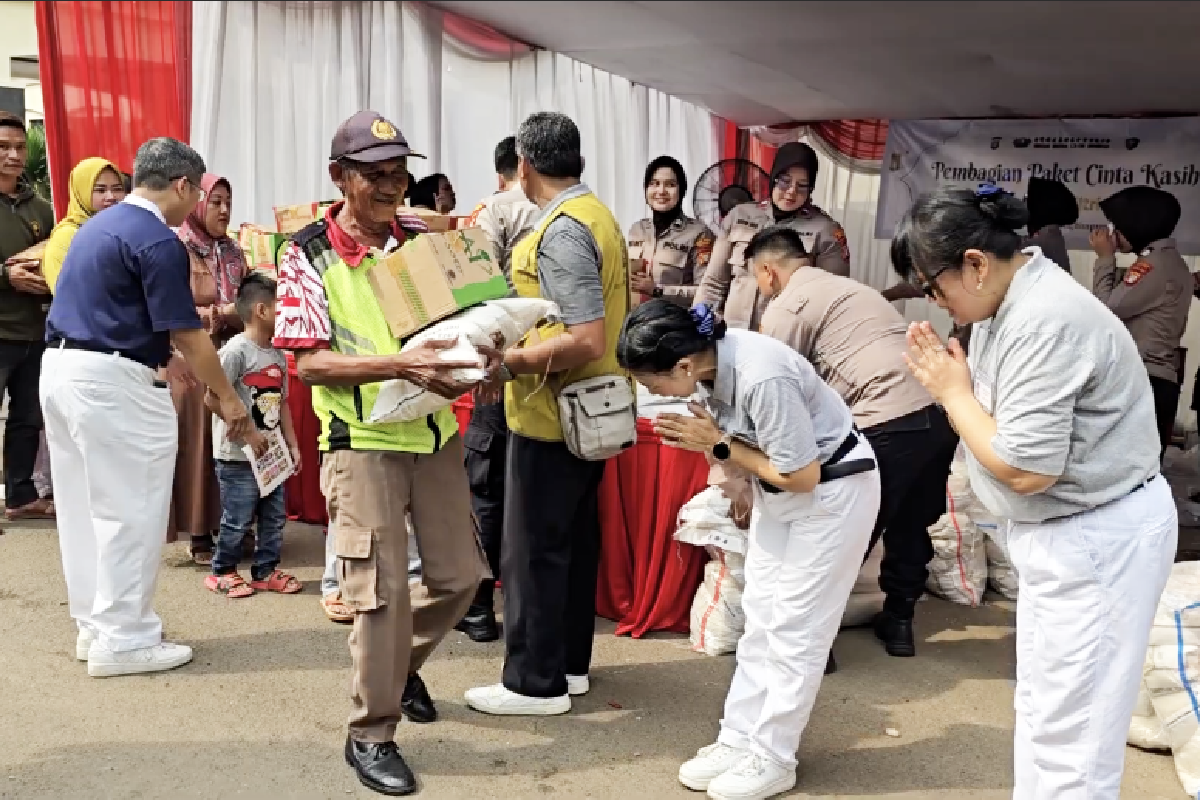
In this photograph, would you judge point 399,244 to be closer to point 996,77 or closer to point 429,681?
point 429,681

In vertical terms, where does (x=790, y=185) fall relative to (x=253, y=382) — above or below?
above

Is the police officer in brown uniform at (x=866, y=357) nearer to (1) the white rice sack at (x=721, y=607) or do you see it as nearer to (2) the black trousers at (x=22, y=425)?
(1) the white rice sack at (x=721, y=607)

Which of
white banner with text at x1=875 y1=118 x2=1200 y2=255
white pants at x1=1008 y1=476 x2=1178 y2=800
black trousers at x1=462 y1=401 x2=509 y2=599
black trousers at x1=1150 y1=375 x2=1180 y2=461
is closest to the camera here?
white pants at x1=1008 y1=476 x2=1178 y2=800

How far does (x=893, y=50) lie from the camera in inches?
243

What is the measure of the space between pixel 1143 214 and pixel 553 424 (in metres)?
4.06

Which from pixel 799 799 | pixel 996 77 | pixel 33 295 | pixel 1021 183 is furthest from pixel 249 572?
pixel 1021 183

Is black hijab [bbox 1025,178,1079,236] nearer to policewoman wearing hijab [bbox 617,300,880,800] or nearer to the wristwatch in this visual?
policewoman wearing hijab [bbox 617,300,880,800]

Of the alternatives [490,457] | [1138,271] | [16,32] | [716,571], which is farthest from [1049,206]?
[16,32]

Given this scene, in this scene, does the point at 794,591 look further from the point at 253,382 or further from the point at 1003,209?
the point at 253,382

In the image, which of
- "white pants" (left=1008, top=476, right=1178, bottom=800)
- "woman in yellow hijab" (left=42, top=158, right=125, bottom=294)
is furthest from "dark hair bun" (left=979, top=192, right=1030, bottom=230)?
"woman in yellow hijab" (left=42, top=158, right=125, bottom=294)

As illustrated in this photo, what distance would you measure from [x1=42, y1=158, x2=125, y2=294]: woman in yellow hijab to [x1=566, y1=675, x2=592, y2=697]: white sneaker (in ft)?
9.75

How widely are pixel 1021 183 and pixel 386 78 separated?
5.44m

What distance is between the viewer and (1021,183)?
8.84m

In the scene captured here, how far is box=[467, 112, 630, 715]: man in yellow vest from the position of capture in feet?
9.70
